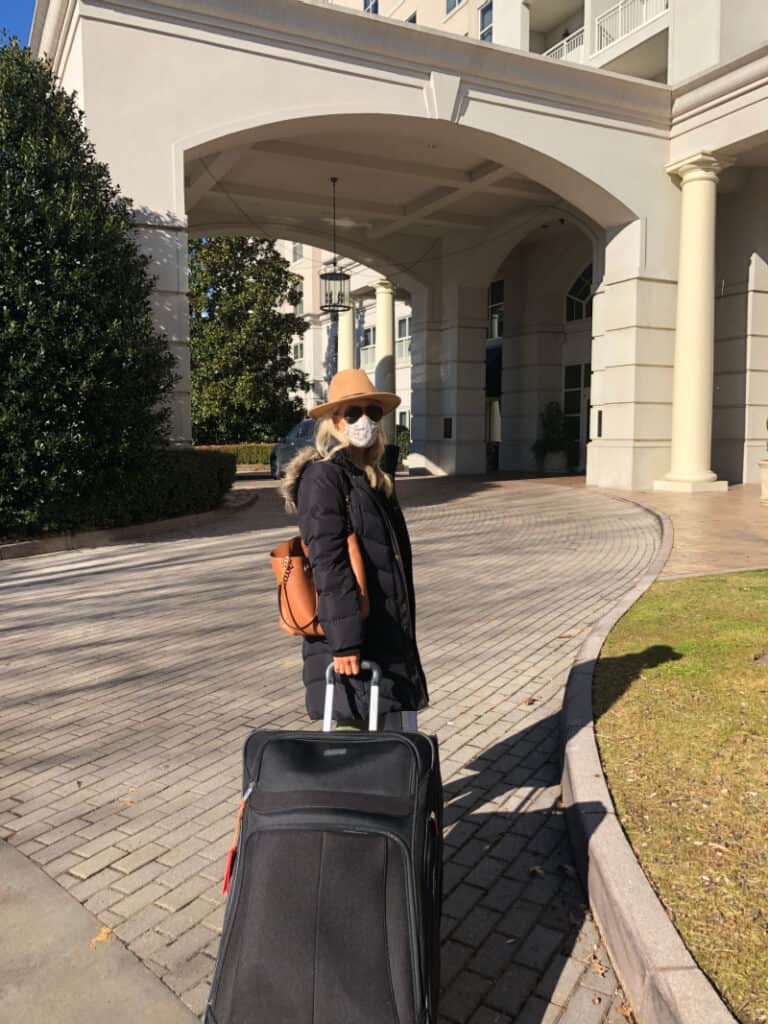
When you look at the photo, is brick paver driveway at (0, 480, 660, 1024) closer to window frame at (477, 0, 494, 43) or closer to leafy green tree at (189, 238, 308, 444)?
window frame at (477, 0, 494, 43)

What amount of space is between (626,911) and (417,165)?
19.3 metres

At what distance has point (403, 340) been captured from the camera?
3434 cm

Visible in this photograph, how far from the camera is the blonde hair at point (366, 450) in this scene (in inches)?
121

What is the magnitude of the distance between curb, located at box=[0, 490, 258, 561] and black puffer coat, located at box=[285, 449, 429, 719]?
880 cm

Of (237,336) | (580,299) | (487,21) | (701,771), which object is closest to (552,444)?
(580,299)

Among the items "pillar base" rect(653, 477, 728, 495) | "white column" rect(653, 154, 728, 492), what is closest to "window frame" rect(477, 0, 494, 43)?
"white column" rect(653, 154, 728, 492)

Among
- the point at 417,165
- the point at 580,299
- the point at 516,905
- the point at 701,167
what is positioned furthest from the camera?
the point at 580,299

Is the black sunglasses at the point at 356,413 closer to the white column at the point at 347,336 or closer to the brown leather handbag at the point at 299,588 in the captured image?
the brown leather handbag at the point at 299,588

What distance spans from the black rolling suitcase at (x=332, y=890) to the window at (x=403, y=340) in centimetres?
3254

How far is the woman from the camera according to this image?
2.86 m

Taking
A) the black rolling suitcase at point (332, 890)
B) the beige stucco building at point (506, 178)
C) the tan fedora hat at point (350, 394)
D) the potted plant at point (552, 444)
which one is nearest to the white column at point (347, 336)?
the beige stucco building at point (506, 178)

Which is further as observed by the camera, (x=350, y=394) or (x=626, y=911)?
(x=350, y=394)

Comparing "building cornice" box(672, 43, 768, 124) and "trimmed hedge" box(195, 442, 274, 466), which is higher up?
"building cornice" box(672, 43, 768, 124)

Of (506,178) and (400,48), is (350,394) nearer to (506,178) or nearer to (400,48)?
(400,48)
